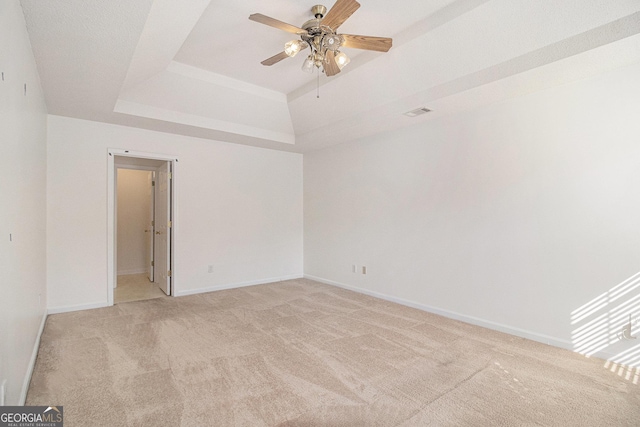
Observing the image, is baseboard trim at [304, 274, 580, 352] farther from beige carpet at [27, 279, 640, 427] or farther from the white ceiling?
the white ceiling

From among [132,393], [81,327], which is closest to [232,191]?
[81,327]

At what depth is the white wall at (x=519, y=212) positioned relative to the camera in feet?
9.07

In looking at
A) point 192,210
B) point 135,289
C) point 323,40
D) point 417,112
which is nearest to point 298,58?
point 323,40

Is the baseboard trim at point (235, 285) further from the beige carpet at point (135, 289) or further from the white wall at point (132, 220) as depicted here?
the white wall at point (132, 220)

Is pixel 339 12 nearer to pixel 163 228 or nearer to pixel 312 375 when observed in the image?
pixel 312 375

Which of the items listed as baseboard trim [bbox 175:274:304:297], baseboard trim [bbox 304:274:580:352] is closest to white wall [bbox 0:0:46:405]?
baseboard trim [bbox 175:274:304:297]

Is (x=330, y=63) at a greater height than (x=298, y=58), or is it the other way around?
(x=298, y=58)

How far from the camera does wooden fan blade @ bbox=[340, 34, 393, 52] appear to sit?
2.44m

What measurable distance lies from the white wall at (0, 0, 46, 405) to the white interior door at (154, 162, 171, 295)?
2.05m

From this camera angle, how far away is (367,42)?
98.2 inches

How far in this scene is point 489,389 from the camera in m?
2.29

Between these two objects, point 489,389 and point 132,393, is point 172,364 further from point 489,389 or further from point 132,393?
point 489,389

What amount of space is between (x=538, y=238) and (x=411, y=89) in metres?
2.09

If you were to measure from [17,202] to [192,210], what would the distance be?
2.98m
